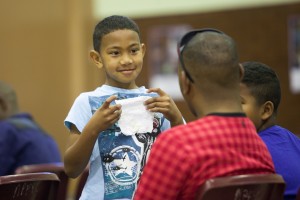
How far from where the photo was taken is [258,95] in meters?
2.76

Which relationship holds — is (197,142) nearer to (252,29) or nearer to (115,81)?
(115,81)

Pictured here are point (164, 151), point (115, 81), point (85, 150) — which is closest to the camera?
point (164, 151)

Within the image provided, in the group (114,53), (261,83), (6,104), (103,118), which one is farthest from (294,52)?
(103,118)

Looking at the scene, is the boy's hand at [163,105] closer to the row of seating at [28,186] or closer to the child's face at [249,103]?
the child's face at [249,103]

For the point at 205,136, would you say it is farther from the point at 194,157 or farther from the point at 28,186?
the point at 28,186

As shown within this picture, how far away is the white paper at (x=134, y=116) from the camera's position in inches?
98.2

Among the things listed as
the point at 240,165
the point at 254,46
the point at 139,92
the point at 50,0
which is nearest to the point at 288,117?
the point at 254,46

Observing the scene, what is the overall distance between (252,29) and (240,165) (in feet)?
16.7

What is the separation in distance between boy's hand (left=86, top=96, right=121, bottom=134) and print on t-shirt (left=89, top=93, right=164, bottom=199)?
11cm

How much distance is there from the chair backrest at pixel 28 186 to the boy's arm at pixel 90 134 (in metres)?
0.21

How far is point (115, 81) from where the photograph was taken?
2.60 m

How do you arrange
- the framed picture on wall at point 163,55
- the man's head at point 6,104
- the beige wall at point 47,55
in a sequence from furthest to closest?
the framed picture on wall at point 163,55
the beige wall at point 47,55
the man's head at point 6,104

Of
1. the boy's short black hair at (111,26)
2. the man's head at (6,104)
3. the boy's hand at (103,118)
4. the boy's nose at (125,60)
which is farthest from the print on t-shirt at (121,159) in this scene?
the man's head at (6,104)

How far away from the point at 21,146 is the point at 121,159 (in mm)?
2025
